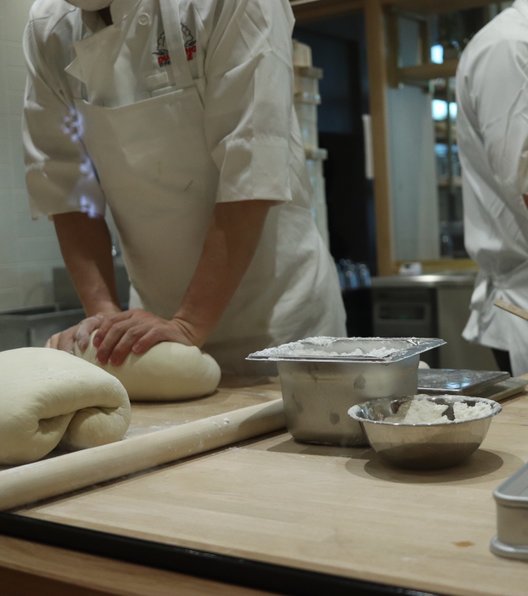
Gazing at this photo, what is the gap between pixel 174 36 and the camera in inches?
62.2

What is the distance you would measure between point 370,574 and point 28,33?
4.62 feet

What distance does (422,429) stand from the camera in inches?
37.9

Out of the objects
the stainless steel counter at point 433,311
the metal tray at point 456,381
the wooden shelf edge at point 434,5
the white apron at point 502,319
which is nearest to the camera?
the metal tray at point 456,381

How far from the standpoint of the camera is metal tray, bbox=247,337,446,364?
1116 mm

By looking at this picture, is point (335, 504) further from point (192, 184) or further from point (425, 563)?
point (192, 184)

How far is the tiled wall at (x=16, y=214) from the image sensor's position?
1.99 metres

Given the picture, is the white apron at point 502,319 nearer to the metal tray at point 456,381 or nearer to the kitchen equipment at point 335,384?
the metal tray at point 456,381

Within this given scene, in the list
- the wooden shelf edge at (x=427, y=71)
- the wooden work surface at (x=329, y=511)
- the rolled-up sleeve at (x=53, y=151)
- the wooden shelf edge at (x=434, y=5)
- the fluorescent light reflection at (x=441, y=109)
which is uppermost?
the wooden shelf edge at (x=434, y=5)

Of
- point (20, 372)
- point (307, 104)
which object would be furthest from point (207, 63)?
point (307, 104)

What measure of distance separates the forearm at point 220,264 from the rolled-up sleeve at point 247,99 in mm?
40

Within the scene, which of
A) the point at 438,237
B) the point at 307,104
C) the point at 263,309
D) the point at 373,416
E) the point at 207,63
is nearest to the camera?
the point at 373,416

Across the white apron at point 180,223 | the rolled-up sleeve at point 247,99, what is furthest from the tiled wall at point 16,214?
the rolled-up sleeve at point 247,99

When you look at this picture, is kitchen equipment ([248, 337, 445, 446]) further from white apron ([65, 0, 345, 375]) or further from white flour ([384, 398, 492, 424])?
white apron ([65, 0, 345, 375])

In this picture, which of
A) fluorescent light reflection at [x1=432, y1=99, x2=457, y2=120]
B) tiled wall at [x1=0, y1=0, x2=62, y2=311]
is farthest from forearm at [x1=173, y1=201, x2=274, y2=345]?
fluorescent light reflection at [x1=432, y1=99, x2=457, y2=120]
